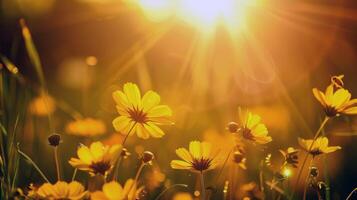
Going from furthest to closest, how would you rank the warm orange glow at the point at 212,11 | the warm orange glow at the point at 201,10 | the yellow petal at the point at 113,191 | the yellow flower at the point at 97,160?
1. the warm orange glow at the point at 201,10
2. the warm orange glow at the point at 212,11
3. the yellow flower at the point at 97,160
4. the yellow petal at the point at 113,191

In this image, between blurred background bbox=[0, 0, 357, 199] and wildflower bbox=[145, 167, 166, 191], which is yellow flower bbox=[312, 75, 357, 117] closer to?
wildflower bbox=[145, 167, 166, 191]

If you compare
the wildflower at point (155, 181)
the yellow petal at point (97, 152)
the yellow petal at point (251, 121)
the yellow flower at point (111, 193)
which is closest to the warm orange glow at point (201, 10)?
the wildflower at point (155, 181)

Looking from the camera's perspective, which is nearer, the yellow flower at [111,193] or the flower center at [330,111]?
the yellow flower at [111,193]

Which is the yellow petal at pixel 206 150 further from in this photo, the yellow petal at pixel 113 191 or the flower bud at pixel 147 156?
the yellow petal at pixel 113 191

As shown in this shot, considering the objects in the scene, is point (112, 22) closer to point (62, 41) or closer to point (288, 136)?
point (62, 41)

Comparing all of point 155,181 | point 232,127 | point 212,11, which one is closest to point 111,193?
point 232,127

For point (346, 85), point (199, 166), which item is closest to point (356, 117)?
point (346, 85)

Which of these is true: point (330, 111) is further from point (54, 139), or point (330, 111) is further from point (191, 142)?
point (54, 139)

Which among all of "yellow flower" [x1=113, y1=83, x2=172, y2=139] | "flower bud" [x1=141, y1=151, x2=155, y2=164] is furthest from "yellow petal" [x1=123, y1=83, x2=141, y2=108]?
"flower bud" [x1=141, y1=151, x2=155, y2=164]
